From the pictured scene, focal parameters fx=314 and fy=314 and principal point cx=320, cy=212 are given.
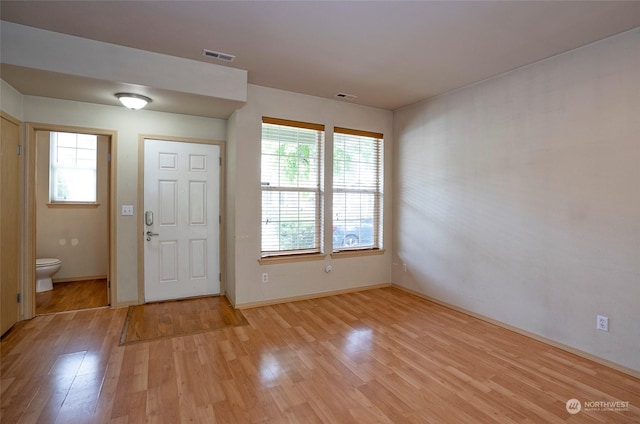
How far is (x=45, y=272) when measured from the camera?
4.29m

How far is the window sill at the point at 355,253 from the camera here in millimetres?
4457

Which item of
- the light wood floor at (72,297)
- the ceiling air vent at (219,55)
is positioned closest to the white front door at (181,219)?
the light wood floor at (72,297)

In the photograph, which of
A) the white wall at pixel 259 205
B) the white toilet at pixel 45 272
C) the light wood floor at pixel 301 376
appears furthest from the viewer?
the white toilet at pixel 45 272

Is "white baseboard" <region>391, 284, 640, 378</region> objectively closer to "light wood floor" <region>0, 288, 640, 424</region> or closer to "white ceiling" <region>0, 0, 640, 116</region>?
"light wood floor" <region>0, 288, 640, 424</region>

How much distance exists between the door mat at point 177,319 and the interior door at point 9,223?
3.37 feet

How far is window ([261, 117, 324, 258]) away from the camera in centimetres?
400

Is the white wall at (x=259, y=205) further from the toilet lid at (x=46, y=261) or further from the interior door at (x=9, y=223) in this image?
the toilet lid at (x=46, y=261)

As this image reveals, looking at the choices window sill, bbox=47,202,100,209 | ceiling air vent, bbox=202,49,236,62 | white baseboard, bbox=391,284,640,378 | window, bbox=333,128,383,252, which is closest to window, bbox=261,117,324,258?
window, bbox=333,128,383,252

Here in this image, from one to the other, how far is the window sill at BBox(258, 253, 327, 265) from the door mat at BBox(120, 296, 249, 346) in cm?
68

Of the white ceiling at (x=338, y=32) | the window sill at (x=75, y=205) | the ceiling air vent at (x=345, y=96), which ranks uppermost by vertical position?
the ceiling air vent at (x=345, y=96)

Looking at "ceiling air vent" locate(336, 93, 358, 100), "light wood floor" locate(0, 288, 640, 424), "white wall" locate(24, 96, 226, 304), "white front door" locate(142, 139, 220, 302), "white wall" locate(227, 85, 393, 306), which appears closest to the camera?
"light wood floor" locate(0, 288, 640, 424)

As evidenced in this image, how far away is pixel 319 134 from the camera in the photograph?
433 cm

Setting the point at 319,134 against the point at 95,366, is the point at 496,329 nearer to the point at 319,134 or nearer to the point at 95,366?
the point at 319,134

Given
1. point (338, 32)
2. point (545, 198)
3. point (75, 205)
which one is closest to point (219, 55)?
point (338, 32)
